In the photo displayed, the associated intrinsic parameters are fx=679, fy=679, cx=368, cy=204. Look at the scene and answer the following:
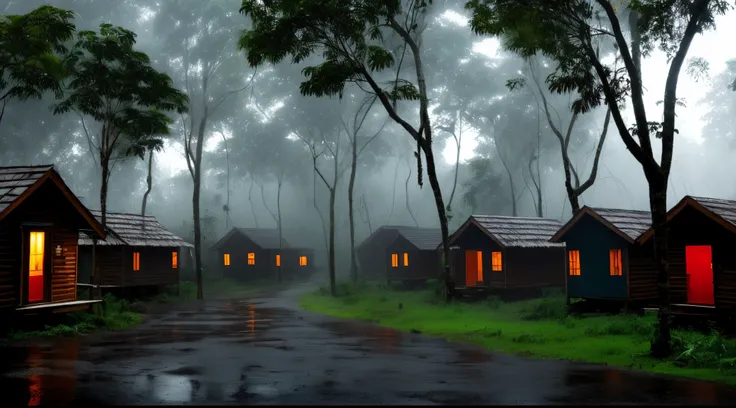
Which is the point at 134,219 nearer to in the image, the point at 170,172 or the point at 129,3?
the point at 129,3

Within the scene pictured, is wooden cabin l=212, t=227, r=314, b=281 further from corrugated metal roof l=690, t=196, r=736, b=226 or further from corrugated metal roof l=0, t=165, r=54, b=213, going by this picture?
corrugated metal roof l=690, t=196, r=736, b=226

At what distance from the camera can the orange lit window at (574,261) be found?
96.9 ft

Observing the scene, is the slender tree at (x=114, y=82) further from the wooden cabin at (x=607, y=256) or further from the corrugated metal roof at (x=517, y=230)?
the wooden cabin at (x=607, y=256)

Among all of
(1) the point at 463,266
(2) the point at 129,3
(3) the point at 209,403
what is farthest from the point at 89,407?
(2) the point at 129,3

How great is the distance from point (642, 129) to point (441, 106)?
157 feet

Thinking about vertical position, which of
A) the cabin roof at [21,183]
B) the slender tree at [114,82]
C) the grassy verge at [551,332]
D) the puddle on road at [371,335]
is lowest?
the puddle on road at [371,335]

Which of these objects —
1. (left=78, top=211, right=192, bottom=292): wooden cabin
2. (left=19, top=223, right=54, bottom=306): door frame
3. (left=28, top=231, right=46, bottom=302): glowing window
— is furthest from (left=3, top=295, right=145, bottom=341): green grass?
(left=78, top=211, right=192, bottom=292): wooden cabin

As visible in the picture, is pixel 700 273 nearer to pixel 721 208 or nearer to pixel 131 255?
pixel 721 208

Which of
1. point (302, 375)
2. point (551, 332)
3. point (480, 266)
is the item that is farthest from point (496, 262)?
point (302, 375)

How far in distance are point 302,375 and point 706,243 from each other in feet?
47.3

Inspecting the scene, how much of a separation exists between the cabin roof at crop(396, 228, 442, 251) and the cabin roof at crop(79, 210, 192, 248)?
17072 mm

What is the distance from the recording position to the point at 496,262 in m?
37.0

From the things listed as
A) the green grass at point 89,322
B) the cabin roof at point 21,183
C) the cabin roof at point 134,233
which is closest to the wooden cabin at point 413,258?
the cabin roof at point 134,233

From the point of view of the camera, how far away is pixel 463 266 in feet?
134
